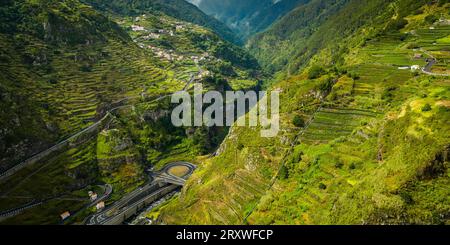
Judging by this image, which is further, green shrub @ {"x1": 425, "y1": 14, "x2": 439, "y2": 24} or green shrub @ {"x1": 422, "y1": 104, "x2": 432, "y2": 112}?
green shrub @ {"x1": 425, "y1": 14, "x2": 439, "y2": 24}

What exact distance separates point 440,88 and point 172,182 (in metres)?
53.6

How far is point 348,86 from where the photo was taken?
44.7 m

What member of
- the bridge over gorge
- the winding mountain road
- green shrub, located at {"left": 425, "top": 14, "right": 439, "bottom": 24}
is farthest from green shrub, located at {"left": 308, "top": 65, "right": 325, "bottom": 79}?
the winding mountain road

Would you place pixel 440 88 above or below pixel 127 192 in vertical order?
above

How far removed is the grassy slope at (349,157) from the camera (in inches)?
965

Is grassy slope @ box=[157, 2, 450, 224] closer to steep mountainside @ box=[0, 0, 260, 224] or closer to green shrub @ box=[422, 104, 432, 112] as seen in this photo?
green shrub @ box=[422, 104, 432, 112]

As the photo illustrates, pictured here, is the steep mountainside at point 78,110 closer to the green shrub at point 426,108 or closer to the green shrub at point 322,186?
the green shrub at point 322,186

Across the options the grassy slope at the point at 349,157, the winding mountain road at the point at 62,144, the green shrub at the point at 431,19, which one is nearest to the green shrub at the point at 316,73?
the grassy slope at the point at 349,157

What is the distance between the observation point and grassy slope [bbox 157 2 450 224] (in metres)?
24.5

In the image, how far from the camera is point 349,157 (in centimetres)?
3331

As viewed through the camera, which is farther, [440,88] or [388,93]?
[388,93]

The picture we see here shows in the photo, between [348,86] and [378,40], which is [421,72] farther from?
[378,40]
